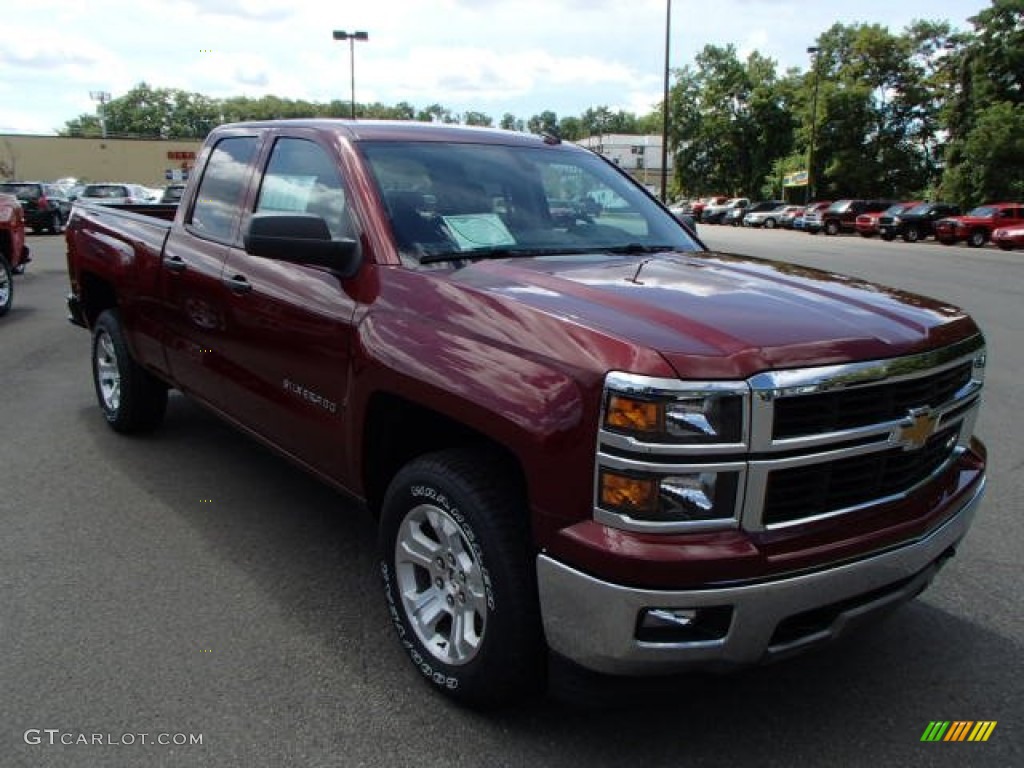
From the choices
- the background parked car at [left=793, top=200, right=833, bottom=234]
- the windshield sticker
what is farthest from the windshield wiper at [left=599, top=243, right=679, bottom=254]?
the background parked car at [left=793, top=200, right=833, bottom=234]

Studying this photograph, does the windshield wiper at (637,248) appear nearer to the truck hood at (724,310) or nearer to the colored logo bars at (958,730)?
the truck hood at (724,310)

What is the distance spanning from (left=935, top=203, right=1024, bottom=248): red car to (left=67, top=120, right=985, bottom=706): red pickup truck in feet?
108

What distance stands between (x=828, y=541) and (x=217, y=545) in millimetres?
2806

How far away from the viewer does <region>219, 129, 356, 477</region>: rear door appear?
3.25 meters

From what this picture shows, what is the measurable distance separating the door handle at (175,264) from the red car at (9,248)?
7688 millimetres

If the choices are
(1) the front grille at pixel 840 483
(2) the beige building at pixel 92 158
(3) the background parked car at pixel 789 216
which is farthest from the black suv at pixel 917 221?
(2) the beige building at pixel 92 158

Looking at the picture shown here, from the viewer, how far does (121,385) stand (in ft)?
17.8

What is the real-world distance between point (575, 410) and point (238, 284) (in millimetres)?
2135

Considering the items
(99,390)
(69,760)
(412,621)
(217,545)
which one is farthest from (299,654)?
(99,390)

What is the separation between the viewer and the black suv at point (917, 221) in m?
35.9

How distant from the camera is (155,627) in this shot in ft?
10.7

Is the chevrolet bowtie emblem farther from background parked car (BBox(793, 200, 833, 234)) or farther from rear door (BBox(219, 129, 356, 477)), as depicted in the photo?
background parked car (BBox(793, 200, 833, 234))

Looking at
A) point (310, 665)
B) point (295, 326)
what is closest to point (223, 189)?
point (295, 326)

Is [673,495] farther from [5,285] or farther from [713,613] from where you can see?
[5,285]
